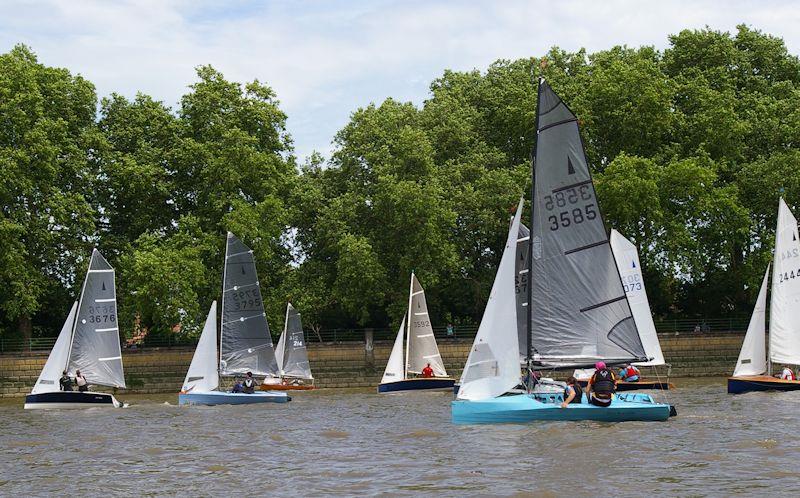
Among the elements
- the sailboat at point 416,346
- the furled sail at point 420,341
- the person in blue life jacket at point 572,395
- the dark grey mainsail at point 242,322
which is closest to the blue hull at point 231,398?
the dark grey mainsail at point 242,322

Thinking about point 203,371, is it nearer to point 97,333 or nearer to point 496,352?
point 97,333

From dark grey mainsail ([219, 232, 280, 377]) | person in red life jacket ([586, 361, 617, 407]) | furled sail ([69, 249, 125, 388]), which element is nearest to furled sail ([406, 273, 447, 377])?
dark grey mainsail ([219, 232, 280, 377])

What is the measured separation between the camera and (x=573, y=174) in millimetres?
29781

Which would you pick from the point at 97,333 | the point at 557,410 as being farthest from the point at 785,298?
the point at 97,333

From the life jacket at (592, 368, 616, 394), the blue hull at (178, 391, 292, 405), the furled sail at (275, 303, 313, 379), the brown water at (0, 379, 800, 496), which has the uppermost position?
the furled sail at (275, 303, 313, 379)

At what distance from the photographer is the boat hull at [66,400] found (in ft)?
145

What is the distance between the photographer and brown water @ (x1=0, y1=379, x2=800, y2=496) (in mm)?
20781

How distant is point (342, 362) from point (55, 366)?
59.8 feet

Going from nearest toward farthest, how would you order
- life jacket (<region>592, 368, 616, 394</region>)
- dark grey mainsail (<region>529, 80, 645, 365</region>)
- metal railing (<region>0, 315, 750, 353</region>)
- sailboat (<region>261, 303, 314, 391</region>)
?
life jacket (<region>592, 368, 616, 394</region>) → dark grey mainsail (<region>529, 80, 645, 365</region>) → sailboat (<region>261, 303, 314, 391</region>) → metal railing (<region>0, 315, 750, 353</region>)

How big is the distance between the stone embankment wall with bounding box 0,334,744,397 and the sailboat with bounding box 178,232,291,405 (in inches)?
461

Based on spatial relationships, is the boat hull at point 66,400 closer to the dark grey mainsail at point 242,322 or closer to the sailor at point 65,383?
the sailor at point 65,383

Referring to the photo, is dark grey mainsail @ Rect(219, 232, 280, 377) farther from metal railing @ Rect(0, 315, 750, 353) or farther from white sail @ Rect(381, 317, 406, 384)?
metal railing @ Rect(0, 315, 750, 353)

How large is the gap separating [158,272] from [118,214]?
8.87 m

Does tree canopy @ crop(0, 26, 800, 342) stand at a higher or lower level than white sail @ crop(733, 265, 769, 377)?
higher
